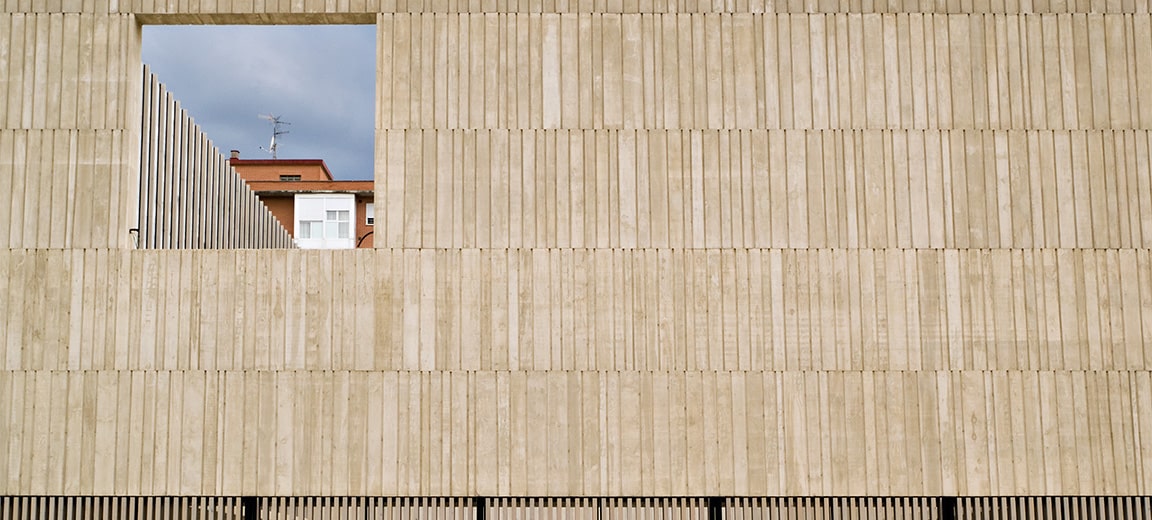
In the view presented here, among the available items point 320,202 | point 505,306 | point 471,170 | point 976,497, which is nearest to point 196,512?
point 505,306

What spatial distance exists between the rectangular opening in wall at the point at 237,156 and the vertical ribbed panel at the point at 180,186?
0.01m

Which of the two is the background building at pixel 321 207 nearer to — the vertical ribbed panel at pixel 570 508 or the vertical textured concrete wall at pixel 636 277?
the vertical textured concrete wall at pixel 636 277

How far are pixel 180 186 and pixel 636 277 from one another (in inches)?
243

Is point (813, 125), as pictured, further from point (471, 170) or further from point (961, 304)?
point (471, 170)

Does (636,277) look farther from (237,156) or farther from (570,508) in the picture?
(237,156)

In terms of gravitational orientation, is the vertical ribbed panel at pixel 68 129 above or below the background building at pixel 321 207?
below

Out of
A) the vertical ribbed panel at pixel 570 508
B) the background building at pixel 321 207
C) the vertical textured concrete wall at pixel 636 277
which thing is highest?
the background building at pixel 321 207

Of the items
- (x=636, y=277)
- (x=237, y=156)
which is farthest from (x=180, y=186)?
(x=237, y=156)

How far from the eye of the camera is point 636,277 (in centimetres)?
1034

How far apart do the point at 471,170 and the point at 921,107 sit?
212 inches

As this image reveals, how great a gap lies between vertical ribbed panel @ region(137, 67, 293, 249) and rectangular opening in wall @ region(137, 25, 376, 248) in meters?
0.01

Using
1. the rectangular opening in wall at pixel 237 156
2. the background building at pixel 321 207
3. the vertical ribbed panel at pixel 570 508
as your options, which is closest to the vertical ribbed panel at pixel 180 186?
the rectangular opening in wall at pixel 237 156

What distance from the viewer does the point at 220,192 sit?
13156 mm

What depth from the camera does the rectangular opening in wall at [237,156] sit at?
36.6 ft
